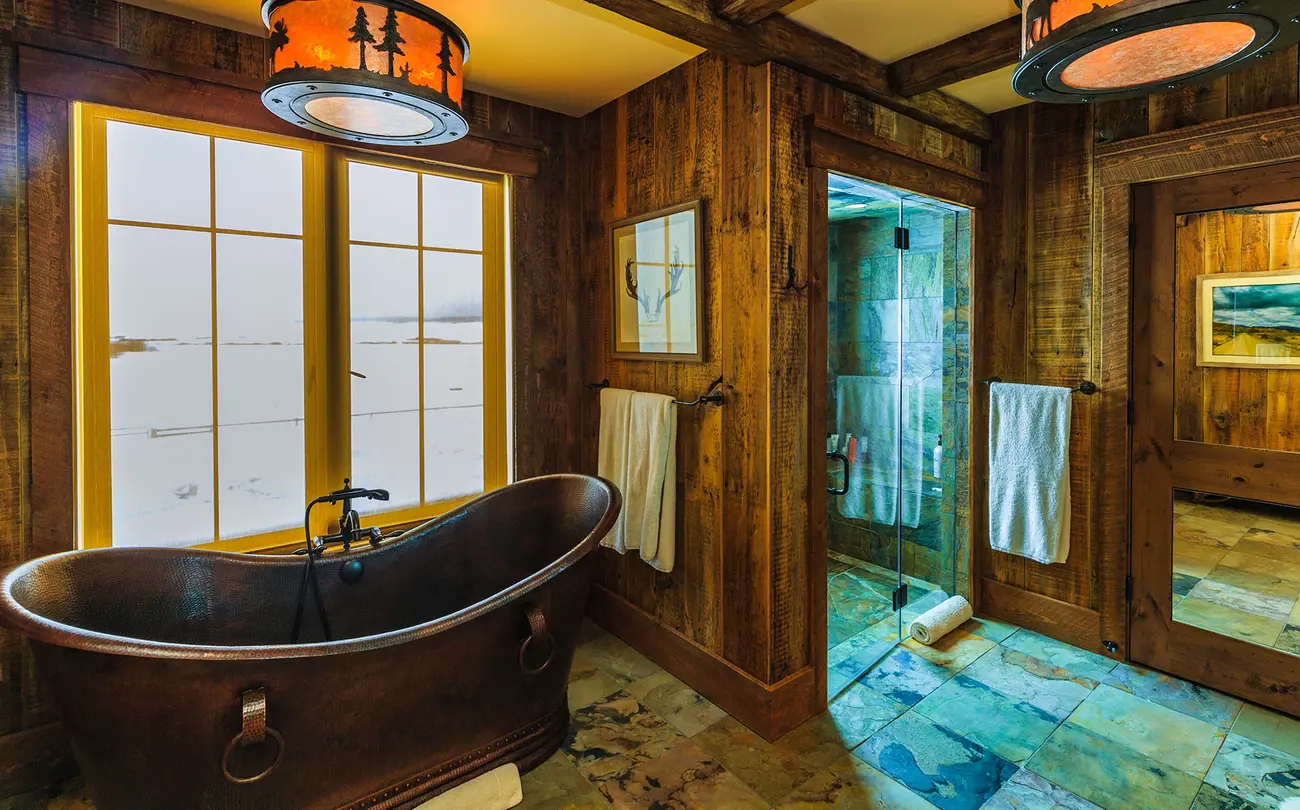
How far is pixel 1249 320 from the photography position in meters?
2.31

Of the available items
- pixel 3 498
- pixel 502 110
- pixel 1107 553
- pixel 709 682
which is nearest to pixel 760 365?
pixel 709 682

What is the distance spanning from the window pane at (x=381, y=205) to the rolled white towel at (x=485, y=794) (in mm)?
1970

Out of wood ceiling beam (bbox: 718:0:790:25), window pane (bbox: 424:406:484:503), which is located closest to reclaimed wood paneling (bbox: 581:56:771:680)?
wood ceiling beam (bbox: 718:0:790:25)

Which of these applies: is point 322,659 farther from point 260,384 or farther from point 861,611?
point 861,611

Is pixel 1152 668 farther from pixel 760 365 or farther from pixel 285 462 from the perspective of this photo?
pixel 285 462

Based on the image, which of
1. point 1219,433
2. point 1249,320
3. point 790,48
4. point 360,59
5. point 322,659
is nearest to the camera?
point 360,59

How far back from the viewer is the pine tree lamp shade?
52.7 inches

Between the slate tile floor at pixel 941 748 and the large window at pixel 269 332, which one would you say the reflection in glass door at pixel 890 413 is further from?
the large window at pixel 269 332

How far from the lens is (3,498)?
191 centimetres

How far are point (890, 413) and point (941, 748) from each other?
135 centimetres

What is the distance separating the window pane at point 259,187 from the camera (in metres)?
2.26

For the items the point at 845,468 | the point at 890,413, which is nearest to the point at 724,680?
the point at 845,468

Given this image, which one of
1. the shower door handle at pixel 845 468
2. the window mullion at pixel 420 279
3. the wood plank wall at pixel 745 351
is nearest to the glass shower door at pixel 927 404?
the shower door handle at pixel 845 468

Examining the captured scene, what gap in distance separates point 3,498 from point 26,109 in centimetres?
115
